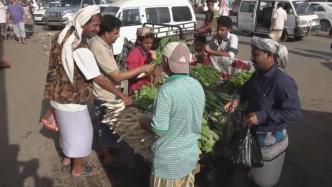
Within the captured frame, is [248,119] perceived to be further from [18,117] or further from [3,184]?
[18,117]

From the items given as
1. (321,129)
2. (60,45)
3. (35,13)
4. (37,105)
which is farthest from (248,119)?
(35,13)

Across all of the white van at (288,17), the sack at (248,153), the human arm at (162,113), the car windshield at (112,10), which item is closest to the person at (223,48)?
the sack at (248,153)

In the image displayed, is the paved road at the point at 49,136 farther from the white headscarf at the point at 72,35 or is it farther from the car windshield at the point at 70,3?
the car windshield at the point at 70,3

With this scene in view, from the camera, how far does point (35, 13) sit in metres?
26.5

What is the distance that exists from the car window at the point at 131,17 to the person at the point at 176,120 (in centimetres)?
982

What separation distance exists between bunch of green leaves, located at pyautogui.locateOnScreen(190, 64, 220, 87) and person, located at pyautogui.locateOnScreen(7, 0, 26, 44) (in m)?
13.1

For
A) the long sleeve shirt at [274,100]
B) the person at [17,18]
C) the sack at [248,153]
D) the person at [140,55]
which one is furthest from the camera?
the person at [17,18]

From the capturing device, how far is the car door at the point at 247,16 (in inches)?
739

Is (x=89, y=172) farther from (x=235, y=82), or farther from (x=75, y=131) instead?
(x=235, y=82)

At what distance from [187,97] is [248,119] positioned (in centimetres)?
71

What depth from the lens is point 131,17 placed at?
12492 mm

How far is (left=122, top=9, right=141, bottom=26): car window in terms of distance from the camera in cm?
1242

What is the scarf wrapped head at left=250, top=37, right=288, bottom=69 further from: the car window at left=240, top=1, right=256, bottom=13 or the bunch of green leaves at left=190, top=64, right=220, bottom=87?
the car window at left=240, top=1, right=256, bottom=13

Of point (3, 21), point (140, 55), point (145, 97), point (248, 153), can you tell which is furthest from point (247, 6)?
point (248, 153)
